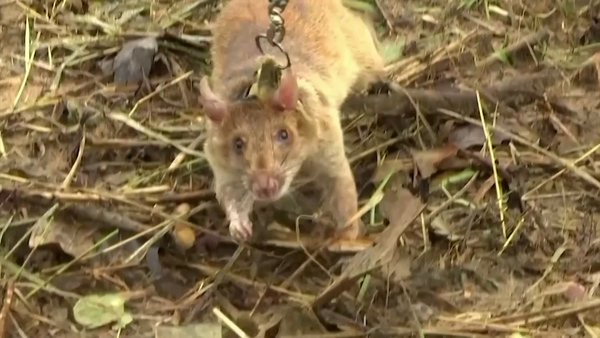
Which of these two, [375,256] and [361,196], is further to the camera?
[361,196]

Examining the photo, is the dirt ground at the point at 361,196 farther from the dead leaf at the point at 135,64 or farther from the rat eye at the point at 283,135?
the rat eye at the point at 283,135

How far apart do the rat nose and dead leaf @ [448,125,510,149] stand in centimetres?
79

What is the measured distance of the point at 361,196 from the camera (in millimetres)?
2854

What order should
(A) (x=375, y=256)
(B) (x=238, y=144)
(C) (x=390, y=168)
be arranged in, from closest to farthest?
(A) (x=375, y=256) < (B) (x=238, y=144) < (C) (x=390, y=168)

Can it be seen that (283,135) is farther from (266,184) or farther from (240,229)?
(240,229)

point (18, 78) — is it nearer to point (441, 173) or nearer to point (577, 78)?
point (441, 173)

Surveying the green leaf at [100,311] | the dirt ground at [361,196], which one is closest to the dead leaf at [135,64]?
the dirt ground at [361,196]

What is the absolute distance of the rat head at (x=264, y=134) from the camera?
2.40 metres

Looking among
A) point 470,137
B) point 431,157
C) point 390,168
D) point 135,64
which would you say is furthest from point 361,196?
point 135,64

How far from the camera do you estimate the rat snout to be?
2398 millimetres

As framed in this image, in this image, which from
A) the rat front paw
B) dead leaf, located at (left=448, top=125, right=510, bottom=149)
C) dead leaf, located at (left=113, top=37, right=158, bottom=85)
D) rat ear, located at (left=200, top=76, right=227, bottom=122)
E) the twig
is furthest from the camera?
dead leaf, located at (left=113, top=37, right=158, bottom=85)

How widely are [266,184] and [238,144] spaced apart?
150 millimetres

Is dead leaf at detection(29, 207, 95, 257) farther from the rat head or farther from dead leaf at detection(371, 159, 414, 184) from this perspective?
dead leaf at detection(371, 159, 414, 184)

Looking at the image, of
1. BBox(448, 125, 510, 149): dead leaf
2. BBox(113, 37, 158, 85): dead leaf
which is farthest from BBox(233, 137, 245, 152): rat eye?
BBox(113, 37, 158, 85): dead leaf
